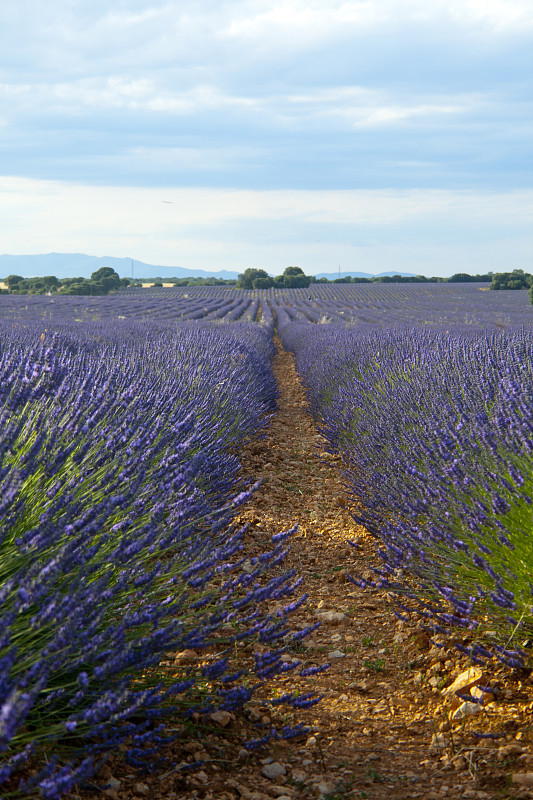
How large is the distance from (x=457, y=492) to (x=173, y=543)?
43.3 inches

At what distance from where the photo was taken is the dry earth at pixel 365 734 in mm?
1508

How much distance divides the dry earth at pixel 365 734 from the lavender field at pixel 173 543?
0.11m

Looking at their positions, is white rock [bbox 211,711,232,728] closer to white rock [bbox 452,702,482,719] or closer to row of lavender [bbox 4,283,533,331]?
white rock [bbox 452,702,482,719]

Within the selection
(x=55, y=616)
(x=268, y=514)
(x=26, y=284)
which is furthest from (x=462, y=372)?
(x=26, y=284)

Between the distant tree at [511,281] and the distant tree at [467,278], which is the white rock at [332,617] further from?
the distant tree at [467,278]

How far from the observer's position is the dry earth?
59.4 inches

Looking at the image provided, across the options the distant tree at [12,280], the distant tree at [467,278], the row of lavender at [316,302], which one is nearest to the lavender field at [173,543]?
the row of lavender at [316,302]

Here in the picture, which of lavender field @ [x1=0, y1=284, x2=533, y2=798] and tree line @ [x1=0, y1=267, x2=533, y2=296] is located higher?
tree line @ [x1=0, y1=267, x2=533, y2=296]

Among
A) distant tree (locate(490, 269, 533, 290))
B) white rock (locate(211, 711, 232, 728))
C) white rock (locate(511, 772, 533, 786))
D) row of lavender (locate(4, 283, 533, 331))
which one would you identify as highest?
distant tree (locate(490, 269, 533, 290))

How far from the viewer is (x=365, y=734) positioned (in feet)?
6.01

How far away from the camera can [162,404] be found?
3113mm

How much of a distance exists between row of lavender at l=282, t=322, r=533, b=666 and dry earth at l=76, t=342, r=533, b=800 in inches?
5.8

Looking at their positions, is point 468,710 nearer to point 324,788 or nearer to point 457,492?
point 324,788

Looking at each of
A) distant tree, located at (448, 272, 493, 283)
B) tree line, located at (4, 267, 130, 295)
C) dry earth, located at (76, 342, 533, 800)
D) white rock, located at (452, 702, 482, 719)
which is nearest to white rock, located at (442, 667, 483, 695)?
dry earth, located at (76, 342, 533, 800)
